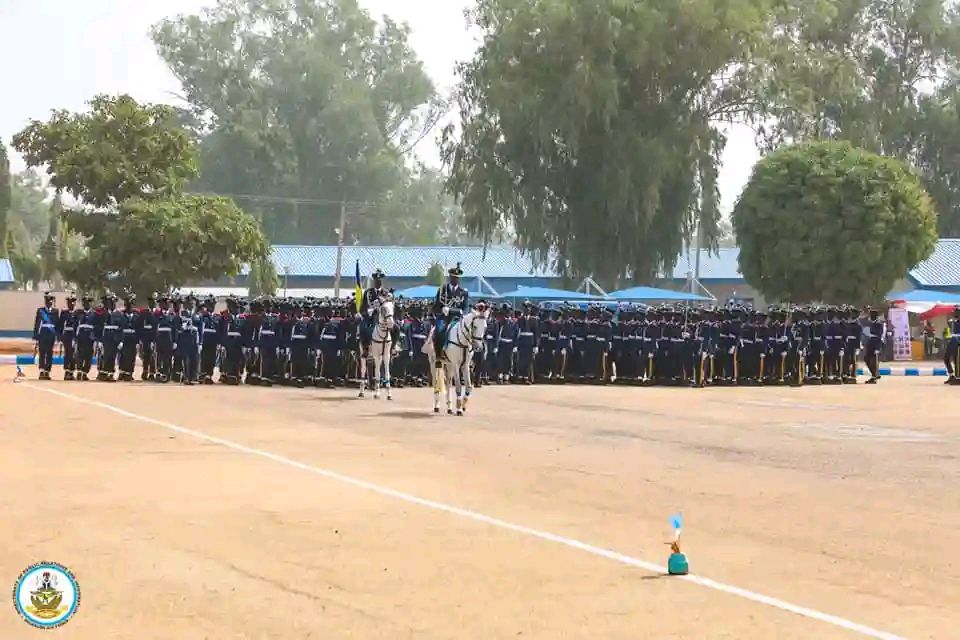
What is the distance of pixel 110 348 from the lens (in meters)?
33.6

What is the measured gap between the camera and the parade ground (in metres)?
8.81

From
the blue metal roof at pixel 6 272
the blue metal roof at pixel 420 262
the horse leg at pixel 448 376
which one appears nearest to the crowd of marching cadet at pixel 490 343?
the horse leg at pixel 448 376

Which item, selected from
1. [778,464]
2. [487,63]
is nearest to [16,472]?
[778,464]

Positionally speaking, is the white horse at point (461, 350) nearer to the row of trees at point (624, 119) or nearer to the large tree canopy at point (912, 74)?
the row of trees at point (624, 119)

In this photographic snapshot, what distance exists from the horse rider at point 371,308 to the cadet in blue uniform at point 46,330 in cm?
811

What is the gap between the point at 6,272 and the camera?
86500 millimetres

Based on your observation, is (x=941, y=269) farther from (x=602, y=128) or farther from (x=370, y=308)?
(x=370, y=308)

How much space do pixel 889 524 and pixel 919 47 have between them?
3133 inches

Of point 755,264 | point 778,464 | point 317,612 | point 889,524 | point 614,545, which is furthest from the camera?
point 755,264

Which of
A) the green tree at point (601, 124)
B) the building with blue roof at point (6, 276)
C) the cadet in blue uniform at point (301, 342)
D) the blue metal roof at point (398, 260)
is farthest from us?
the blue metal roof at point (398, 260)

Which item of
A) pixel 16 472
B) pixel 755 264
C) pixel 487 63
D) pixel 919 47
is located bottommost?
pixel 16 472

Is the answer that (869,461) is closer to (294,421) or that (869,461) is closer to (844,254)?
(294,421)

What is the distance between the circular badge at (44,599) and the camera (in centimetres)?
808

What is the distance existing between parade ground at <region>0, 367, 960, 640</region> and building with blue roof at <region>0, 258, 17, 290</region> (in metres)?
64.5
